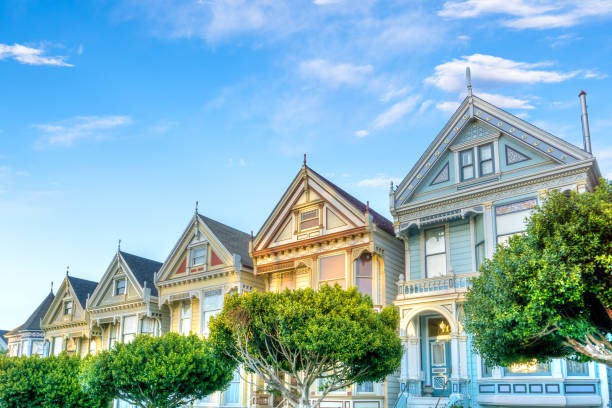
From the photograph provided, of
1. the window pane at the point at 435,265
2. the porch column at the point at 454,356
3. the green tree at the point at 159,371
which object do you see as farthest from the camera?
the window pane at the point at 435,265

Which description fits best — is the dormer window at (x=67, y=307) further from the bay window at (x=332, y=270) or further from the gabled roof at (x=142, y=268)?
the bay window at (x=332, y=270)

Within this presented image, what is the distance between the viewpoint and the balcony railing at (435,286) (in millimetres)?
25172

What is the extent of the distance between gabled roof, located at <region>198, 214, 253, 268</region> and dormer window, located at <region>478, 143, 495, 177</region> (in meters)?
Answer: 14.6

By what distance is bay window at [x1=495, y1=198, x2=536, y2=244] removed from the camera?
80.5 feet

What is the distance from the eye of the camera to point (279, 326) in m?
21.3

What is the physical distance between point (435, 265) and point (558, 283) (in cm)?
1264

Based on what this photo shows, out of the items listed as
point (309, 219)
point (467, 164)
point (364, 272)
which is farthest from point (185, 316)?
point (467, 164)

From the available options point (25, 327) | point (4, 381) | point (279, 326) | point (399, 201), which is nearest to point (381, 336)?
point (279, 326)

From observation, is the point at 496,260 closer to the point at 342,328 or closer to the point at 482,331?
the point at 482,331

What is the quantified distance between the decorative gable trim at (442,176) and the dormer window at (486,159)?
1.53 metres

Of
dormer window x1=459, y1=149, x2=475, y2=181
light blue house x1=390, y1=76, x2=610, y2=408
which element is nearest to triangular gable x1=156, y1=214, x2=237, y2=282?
light blue house x1=390, y1=76, x2=610, y2=408

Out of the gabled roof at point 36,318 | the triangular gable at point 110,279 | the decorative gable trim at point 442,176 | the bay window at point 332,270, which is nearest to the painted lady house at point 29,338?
the gabled roof at point 36,318

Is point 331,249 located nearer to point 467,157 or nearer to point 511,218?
point 467,157

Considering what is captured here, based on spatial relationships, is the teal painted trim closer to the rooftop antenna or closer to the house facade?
the rooftop antenna
